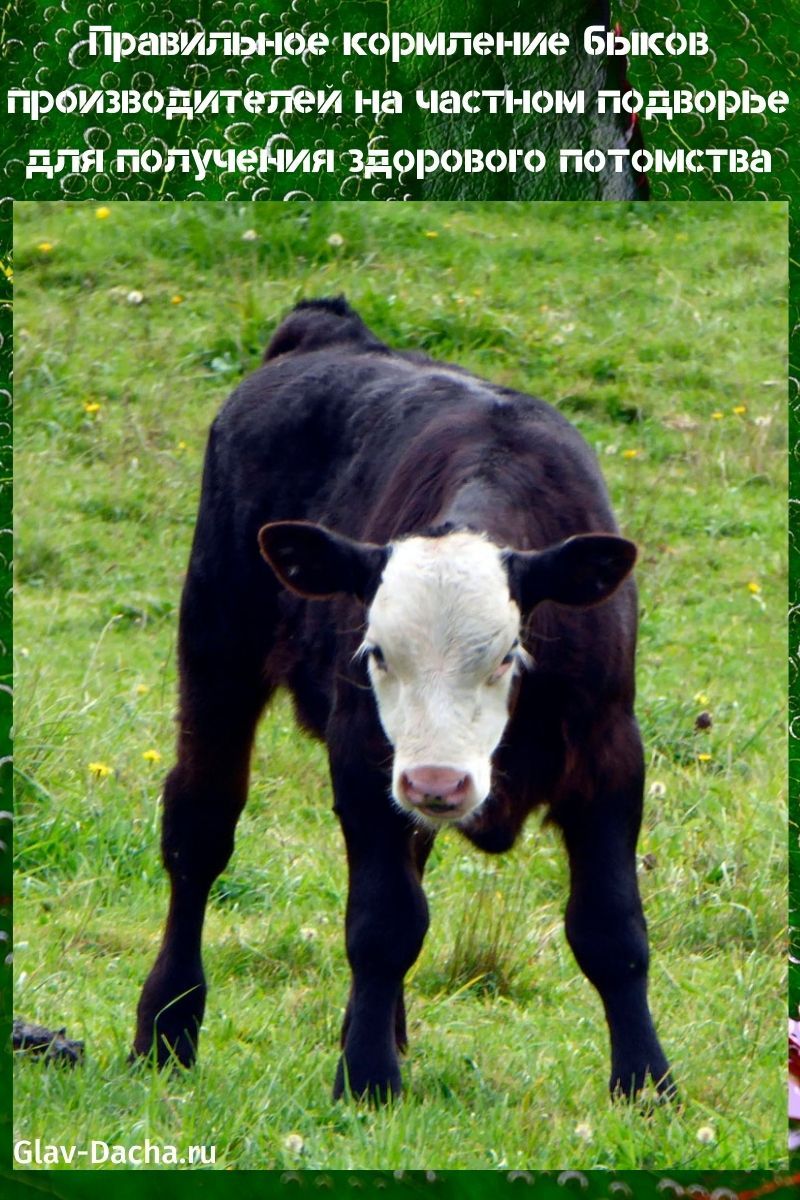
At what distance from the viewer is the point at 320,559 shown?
5.07 meters

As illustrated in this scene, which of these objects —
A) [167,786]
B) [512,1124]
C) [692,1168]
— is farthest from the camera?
[167,786]

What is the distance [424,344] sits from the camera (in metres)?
8.23

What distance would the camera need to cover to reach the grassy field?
496 centimetres

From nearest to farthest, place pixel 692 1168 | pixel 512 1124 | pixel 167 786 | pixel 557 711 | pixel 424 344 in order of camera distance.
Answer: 1. pixel 692 1168
2. pixel 512 1124
3. pixel 557 711
4. pixel 167 786
5. pixel 424 344

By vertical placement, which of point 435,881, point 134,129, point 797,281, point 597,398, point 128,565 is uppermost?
point 134,129

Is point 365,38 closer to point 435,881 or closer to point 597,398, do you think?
point 435,881

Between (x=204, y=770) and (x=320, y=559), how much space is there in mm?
1358

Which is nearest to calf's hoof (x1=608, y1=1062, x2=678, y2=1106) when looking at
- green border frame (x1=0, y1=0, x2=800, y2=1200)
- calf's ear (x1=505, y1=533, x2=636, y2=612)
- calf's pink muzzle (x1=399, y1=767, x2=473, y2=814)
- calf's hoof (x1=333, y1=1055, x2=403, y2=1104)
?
calf's hoof (x1=333, y1=1055, x2=403, y2=1104)

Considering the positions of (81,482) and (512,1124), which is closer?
(512,1124)

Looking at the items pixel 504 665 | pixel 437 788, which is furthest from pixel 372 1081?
pixel 504 665

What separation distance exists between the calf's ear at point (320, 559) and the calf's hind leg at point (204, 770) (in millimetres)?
997

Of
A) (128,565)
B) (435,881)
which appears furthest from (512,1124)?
(128,565)

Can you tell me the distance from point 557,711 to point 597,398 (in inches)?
146

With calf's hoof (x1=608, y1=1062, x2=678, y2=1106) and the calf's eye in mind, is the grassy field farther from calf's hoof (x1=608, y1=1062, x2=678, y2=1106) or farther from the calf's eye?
the calf's eye
